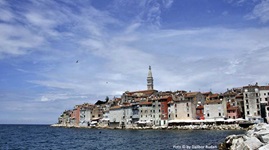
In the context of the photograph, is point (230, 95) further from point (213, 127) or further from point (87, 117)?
point (87, 117)

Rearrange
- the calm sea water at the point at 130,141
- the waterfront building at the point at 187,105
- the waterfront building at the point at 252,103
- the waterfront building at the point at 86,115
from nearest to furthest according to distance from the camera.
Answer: the calm sea water at the point at 130,141 < the waterfront building at the point at 252,103 < the waterfront building at the point at 187,105 < the waterfront building at the point at 86,115

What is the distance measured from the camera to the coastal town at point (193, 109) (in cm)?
7431

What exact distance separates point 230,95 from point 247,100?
726 cm

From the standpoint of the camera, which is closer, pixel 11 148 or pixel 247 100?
pixel 11 148

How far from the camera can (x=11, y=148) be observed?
138ft

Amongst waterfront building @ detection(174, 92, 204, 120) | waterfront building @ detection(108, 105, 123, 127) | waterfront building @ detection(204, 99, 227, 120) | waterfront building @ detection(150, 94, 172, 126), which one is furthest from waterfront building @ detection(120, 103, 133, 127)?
waterfront building @ detection(204, 99, 227, 120)

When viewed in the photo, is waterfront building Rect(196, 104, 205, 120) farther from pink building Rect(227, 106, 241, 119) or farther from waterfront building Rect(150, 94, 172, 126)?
waterfront building Rect(150, 94, 172, 126)

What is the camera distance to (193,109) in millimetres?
80312

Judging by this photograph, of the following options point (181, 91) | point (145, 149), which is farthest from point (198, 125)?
point (145, 149)

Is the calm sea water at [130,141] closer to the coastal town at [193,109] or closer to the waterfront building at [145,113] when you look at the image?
the coastal town at [193,109]

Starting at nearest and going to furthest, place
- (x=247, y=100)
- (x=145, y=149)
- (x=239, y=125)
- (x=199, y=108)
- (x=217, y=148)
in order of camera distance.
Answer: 1. (x=217, y=148)
2. (x=145, y=149)
3. (x=239, y=125)
4. (x=247, y=100)
5. (x=199, y=108)

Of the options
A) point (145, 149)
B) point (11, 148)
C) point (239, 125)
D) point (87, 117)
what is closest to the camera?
point (145, 149)

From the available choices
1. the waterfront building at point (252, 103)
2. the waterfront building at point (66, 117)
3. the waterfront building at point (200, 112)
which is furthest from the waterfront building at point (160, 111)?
the waterfront building at point (66, 117)

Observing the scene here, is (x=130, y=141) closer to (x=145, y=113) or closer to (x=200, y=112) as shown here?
(x=200, y=112)
